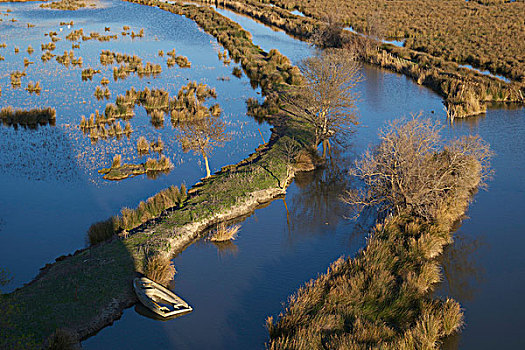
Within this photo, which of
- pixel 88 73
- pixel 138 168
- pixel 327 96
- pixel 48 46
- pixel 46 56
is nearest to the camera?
pixel 138 168

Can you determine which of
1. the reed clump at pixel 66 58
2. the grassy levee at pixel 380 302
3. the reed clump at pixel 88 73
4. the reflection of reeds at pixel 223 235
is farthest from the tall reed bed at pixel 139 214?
the reed clump at pixel 66 58

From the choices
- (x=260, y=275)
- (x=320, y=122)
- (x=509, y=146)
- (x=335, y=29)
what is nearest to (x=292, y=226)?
(x=260, y=275)

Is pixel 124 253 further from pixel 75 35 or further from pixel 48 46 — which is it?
pixel 75 35

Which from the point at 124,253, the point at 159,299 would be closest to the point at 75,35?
the point at 124,253

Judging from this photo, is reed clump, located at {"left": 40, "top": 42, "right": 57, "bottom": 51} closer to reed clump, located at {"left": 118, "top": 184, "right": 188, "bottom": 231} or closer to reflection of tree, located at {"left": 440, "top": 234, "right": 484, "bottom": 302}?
reed clump, located at {"left": 118, "top": 184, "right": 188, "bottom": 231}

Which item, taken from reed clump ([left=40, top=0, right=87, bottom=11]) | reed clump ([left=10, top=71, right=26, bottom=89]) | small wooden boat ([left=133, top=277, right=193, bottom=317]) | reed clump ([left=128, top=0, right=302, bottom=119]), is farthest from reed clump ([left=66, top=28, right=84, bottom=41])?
small wooden boat ([left=133, top=277, right=193, bottom=317])

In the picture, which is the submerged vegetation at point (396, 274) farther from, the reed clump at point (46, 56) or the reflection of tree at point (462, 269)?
the reed clump at point (46, 56)
